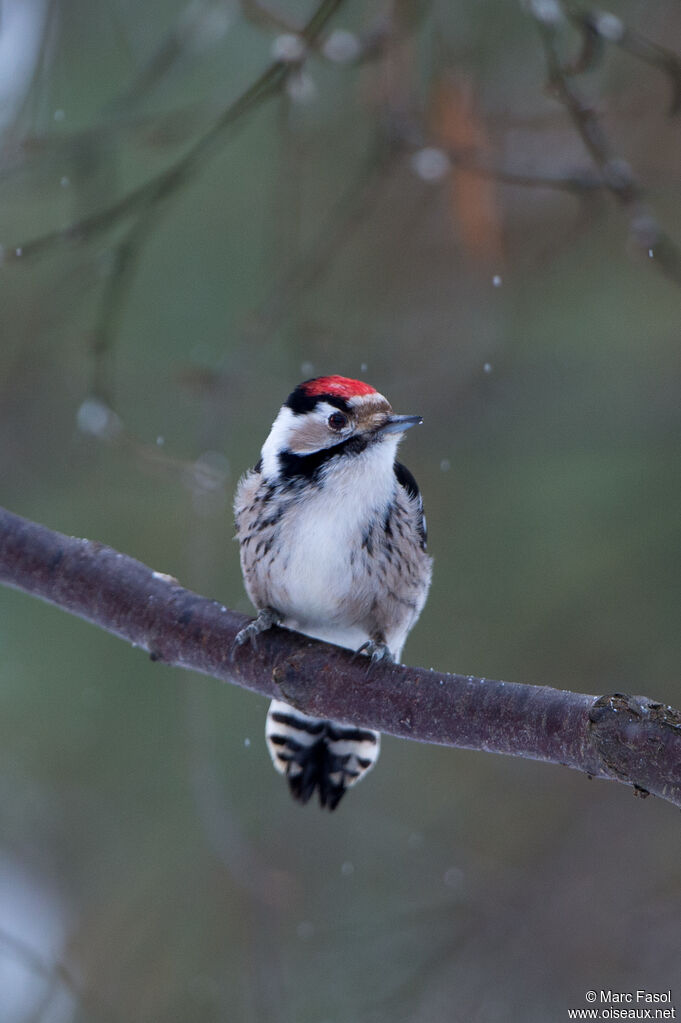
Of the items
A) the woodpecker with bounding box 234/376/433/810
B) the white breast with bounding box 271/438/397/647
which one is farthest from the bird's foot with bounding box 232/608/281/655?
the white breast with bounding box 271/438/397/647

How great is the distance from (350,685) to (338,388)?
1.01m

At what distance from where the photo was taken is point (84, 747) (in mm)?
5824

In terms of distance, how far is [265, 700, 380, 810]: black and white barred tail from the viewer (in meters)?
3.57

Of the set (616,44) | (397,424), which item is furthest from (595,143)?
(397,424)

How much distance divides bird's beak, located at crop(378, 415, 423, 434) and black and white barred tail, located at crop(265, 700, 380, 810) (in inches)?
41.5

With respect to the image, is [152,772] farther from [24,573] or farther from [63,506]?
[24,573]

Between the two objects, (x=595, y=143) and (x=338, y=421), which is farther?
(x=338, y=421)

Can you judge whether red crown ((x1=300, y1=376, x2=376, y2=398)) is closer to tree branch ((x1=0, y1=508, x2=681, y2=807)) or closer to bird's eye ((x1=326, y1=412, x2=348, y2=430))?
bird's eye ((x1=326, y1=412, x2=348, y2=430))

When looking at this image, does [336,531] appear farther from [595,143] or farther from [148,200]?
[595,143]

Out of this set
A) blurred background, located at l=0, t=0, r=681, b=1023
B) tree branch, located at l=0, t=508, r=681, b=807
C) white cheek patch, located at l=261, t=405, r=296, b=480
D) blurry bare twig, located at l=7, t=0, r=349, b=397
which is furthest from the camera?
blurred background, located at l=0, t=0, r=681, b=1023

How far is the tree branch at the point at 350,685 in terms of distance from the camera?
2146 millimetres

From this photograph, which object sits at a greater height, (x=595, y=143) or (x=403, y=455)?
(x=403, y=455)

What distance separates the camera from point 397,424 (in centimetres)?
313

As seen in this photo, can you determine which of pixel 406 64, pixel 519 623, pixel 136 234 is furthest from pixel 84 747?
pixel 406 64
